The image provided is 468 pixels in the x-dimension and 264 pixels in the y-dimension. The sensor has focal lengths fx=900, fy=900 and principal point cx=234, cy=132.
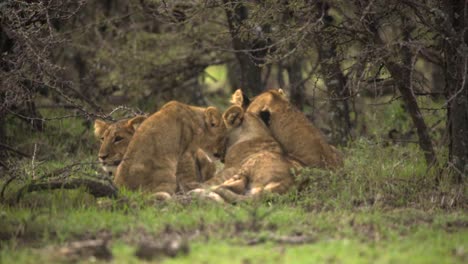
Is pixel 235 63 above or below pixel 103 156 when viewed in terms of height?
above

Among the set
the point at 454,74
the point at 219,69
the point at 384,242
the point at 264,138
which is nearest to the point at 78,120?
the point at 264,138

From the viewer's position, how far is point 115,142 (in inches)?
341

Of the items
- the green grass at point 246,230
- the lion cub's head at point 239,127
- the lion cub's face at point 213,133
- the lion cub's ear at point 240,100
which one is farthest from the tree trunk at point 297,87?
the green grass at point 246,230

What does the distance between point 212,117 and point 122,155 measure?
95cm

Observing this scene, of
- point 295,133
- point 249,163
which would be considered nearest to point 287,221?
point 249,163

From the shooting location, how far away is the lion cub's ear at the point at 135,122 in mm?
8828

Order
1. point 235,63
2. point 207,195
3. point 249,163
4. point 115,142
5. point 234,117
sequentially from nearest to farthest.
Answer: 1. point 207,195
2. point 249,163
3. point 115,142
4. point 234,117
5. point 235,63

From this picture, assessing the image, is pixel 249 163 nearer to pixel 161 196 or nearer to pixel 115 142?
pixel 161 196

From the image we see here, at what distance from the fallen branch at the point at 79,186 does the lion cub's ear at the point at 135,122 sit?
141cm

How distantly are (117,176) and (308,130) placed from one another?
1976mm

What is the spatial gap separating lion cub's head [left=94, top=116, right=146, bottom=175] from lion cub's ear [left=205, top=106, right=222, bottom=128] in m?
0.64

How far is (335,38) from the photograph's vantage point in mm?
8852

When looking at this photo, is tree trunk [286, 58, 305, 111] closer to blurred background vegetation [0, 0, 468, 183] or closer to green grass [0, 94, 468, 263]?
blurred background vegetation [0, 0, 468, 183]

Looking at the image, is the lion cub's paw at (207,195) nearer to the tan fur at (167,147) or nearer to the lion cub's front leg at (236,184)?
the lion cub's front leg at (236,184)
